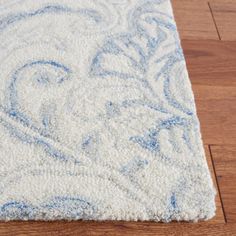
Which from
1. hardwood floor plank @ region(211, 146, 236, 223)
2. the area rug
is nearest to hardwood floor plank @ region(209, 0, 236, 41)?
the area rug

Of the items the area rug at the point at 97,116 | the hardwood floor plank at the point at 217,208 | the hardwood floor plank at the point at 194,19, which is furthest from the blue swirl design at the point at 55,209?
the hardwood floor plank at the point at 194,19

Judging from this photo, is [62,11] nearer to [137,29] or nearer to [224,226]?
[137,29]

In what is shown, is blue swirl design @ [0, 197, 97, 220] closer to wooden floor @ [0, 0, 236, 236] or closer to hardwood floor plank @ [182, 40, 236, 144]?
wooden floor @ [0, 0, 236, 236]

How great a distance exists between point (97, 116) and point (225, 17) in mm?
456

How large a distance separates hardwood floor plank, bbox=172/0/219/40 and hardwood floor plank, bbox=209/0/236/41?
0.6 inches

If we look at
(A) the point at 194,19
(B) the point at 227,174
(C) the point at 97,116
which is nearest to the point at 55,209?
(C) the point at 97,116

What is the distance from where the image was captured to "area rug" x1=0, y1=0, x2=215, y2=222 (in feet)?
2.08

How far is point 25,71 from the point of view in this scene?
2.57 feet

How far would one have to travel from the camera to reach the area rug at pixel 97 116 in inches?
25.0

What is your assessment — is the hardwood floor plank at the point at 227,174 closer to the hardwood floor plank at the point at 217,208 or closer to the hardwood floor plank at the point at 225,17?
the hardwood floor plank at the point at 217,208

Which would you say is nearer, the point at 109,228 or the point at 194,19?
the point at 109,228

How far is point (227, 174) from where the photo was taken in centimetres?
70

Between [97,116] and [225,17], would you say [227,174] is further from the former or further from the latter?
[225,17]

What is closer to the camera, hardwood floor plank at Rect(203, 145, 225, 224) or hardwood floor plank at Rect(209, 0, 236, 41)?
hardwood floor plank at Rect(203, 145, 225, 224)
